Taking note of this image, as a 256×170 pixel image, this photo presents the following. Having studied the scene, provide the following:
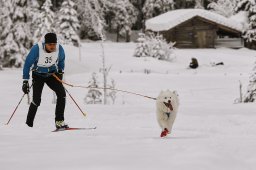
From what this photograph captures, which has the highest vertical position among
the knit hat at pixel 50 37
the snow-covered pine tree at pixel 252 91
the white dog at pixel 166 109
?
the knit hat at pixel 50 37

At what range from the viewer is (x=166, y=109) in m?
7.19

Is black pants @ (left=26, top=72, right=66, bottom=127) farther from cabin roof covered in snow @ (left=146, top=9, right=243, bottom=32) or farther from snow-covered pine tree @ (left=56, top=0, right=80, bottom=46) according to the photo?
cabin roof covered in snow @ (left=146, top=9, right=243, bottom=32)

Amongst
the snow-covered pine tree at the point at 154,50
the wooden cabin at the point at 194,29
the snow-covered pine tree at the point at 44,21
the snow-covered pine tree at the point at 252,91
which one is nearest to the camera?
the snow-covered pine tree at the point at 252,91

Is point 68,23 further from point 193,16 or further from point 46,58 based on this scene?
point 46,58

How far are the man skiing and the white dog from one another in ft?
5.93

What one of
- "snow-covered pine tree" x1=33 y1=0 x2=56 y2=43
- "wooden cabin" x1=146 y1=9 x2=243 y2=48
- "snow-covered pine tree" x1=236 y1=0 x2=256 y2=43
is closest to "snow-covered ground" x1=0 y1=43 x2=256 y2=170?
"snow-covered pine tree" x1=33 y1=0 x2=56 y2=43

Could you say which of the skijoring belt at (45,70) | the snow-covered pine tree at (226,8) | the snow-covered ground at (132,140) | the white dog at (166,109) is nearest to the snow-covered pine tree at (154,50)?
the snow-covered ground at (132,140)

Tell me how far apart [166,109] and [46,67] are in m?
2.16

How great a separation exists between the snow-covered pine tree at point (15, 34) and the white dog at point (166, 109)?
1005 inches

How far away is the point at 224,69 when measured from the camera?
30.2 meters

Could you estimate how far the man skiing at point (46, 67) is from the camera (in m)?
7.82

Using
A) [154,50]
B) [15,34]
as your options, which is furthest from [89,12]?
[15,34]

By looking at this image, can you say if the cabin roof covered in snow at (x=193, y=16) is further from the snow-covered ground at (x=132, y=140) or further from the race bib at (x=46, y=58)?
the race bib at (x=46, y=58)

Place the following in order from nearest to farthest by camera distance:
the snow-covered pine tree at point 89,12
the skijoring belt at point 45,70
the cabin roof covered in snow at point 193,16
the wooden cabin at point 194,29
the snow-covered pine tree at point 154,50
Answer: the skijoring belt at point 45,70 → the snow-covered pine tree at point 154,50 → the cabin roof covered in snow at point 193,16 → the wooden cabin at point 194,29 → the snow-covered pine tree at point 89,12
